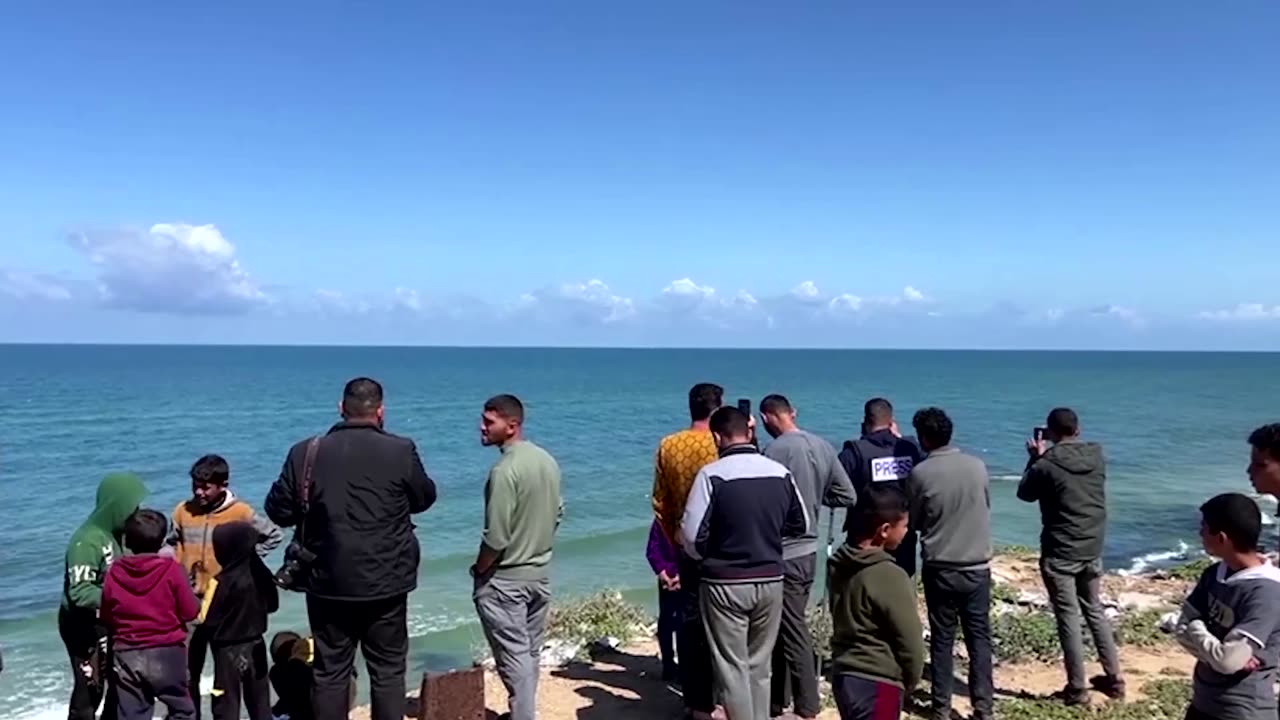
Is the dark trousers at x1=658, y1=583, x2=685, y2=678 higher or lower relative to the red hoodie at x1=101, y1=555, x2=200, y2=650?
lower

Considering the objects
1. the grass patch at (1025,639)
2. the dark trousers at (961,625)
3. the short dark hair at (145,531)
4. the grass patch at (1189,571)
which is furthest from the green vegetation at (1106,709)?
the grass patch at (1189,571)

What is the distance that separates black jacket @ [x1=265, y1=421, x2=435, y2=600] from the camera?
486 cm

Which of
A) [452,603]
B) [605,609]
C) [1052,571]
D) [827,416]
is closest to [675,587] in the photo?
[1052,571]

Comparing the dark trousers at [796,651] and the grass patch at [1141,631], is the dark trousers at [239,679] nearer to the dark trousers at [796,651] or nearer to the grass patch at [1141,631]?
the dark trousers at [796,651]

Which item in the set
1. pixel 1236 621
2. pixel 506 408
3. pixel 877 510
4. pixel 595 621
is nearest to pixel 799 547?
pixel 877 510

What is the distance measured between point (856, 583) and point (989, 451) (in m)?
37.5

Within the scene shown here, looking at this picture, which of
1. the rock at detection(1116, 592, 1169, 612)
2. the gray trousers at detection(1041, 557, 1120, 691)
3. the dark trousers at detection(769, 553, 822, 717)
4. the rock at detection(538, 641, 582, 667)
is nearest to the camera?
the dark trousers at detection(769, 553, 822, 717)

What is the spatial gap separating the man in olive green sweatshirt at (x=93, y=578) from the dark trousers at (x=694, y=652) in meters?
3.23

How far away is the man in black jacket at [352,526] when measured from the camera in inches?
191


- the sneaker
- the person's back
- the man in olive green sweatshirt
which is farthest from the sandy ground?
the man in olive green sweatshirt

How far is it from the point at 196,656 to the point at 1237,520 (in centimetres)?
551

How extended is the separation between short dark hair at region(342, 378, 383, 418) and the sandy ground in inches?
111

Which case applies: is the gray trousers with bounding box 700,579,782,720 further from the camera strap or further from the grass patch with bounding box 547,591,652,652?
the grass patch with bounding box 547,591,652,652

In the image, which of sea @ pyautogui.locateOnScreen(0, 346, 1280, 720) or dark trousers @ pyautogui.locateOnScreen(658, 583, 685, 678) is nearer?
dark trousers @ pyautogui.locateOnScreen(658, 583, 685, 678)
